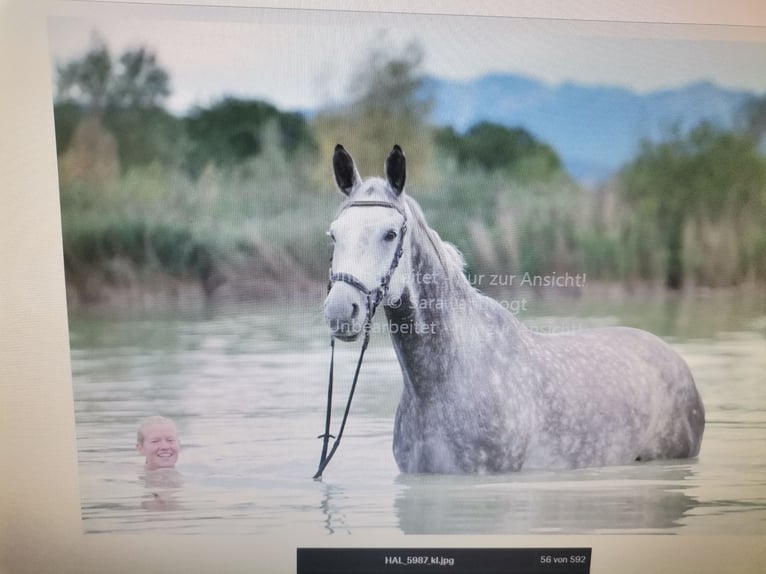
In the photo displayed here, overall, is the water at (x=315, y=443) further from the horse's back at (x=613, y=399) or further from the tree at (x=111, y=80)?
the tree at (x=111, y=80)

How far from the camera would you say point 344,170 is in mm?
1166

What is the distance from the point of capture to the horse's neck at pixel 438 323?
118cm

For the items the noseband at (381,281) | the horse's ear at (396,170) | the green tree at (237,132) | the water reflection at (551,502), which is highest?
the green tree at (237,132)

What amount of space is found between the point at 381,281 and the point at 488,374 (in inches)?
13.9

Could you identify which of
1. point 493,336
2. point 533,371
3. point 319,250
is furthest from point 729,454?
point 319,250

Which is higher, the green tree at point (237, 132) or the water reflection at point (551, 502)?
the green tree at point (237, 132)

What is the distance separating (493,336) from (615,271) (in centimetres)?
31

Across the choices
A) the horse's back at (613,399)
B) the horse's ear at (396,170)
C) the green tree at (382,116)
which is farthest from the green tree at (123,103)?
the horse's back at (613,399)

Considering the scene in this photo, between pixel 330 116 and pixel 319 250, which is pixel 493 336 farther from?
pixel 330 116

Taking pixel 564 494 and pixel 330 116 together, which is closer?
pixel 330 116

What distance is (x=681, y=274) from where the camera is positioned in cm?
124

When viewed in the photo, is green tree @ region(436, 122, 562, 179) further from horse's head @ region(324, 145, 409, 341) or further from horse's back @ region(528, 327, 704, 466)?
horse's back @ region(528, 327, 704, 466)

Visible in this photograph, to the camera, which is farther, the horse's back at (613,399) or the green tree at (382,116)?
the horse's back at (613,399)

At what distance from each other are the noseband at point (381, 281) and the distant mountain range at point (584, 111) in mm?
228
